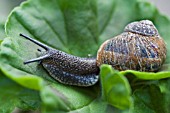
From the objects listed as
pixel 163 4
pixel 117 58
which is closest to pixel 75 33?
pixel 117 58

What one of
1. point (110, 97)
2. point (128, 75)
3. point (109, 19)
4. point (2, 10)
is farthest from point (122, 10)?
point (2, 10)

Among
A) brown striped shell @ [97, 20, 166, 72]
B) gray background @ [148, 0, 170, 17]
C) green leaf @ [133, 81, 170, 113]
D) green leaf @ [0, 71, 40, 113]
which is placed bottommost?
gray background @ [148, 0, 170, 17]

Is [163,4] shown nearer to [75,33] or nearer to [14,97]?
[75,33]

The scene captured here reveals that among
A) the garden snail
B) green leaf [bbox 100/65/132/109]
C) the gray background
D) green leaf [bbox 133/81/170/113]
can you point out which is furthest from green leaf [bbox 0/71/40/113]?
the gray background

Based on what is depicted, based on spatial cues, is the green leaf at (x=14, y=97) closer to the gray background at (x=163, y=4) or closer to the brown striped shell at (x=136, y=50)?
the brown striped shell at (x=136, y=50)

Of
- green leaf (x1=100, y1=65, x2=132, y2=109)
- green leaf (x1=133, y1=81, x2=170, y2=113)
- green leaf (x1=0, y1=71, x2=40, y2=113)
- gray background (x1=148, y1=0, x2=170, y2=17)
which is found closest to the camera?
green leaf (x1=100, y1=65, x2=132, y2=109)

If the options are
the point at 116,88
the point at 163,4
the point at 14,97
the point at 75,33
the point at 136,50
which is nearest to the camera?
the point at 116,88

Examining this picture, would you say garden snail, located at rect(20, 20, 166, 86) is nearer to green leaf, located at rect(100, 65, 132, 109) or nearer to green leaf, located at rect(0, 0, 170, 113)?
green leaf, located at rect(0, 0, 170, 113)
